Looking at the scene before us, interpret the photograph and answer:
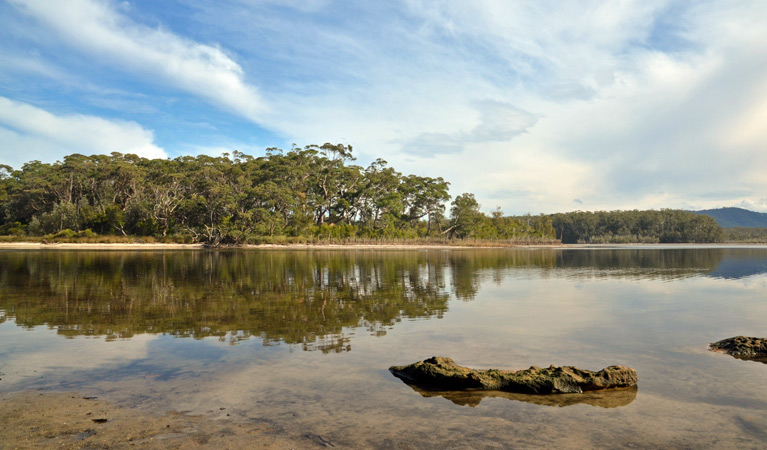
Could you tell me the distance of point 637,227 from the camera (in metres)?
169

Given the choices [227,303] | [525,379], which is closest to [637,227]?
[227,303]

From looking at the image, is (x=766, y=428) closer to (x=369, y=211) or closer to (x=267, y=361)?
(x=267, y=361)

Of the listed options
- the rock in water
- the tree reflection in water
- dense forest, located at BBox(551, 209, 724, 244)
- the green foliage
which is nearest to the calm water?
the tree reflection in water

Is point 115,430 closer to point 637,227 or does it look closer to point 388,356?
point 388,356

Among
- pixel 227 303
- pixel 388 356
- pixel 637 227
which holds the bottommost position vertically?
pixel 388 356

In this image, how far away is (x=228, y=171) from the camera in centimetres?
7662

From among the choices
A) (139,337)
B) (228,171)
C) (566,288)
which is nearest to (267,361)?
(139,337)

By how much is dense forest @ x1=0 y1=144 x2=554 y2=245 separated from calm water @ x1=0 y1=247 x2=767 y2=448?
170 ft

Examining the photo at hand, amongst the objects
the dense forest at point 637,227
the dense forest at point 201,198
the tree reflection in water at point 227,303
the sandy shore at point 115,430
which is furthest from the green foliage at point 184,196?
the dense forest at point 637,227

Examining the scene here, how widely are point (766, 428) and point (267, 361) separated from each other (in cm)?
779

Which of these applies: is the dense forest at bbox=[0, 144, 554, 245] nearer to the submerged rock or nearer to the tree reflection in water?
the tree reflection in water

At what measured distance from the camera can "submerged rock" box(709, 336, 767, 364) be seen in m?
9.68

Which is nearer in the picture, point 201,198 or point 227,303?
point 227,303

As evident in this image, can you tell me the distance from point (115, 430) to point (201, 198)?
213 ft
